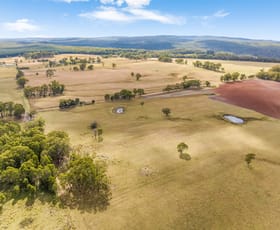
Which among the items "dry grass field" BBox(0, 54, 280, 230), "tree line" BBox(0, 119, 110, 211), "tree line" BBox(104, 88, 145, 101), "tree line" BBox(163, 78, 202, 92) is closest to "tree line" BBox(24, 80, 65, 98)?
"tree line" BBox(104, 88, 145, 101)

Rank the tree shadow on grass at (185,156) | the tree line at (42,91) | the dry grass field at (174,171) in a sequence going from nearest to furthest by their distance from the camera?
1. the dry grass field at (174,171)
2. the tree shadow on grass at (185,156)
3. the tree line at (42,91)

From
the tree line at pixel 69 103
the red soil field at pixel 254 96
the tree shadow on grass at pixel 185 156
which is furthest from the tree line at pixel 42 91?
the tree shadow on grass at pixel 185 156

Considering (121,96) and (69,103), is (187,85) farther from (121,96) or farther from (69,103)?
(69,103)

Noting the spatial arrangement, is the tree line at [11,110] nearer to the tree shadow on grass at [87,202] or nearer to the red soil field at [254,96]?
the tree shadow on grass at [87,202]

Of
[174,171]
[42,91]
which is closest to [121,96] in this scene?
[42,91]

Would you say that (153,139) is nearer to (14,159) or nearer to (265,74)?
(14,159)

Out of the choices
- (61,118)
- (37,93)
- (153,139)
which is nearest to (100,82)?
(37,93)
